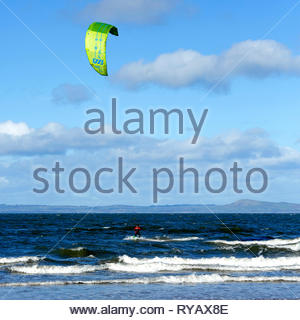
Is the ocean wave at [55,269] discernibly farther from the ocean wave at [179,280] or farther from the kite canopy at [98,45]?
the kite canopy at [98,45]

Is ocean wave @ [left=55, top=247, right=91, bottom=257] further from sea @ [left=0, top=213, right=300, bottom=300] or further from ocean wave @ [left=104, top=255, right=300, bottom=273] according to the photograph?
ocean wave @ [left=104, top=255, right=300, bottom=273]

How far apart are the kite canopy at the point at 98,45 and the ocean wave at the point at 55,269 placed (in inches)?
362

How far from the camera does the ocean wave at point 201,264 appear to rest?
937 inches

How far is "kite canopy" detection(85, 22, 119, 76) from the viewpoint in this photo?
2345cm

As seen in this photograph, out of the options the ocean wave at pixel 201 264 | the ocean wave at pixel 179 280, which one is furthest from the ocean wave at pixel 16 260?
the ocean wave at pixel 179 280

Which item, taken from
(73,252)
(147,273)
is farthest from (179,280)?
(73,252)

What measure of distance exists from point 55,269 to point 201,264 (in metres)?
7.68

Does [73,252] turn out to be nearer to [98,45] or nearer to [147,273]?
[147,273]

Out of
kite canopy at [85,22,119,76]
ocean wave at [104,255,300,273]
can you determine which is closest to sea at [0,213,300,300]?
ocean wave at [104,255,300,273]

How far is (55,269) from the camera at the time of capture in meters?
23.6
